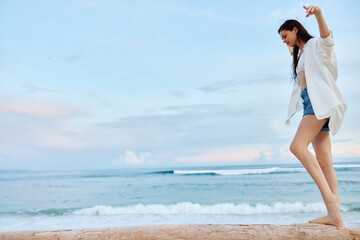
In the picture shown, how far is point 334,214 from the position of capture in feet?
6.65

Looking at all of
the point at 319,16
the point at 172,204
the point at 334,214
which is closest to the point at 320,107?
the point at 319,16

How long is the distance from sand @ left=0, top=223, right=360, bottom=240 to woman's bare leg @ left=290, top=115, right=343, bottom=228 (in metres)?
0.10

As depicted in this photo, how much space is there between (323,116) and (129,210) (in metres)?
7.15

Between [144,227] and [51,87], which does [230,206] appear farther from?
[51,87]

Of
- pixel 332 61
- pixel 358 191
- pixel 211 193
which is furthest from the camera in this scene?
pixel 211 193

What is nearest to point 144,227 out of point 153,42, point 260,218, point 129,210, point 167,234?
point 167,234

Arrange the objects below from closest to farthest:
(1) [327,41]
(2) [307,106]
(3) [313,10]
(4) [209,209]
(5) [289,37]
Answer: (3) [313,10]
(1) [327,41]
(2) [307,106]
(5) [289,37]
(4) [209,209]

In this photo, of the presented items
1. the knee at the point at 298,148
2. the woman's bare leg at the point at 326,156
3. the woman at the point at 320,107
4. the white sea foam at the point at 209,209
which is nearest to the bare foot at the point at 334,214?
the woman at the point at 320,107

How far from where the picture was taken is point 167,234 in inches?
76.0

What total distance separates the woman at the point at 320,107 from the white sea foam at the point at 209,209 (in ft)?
18.2

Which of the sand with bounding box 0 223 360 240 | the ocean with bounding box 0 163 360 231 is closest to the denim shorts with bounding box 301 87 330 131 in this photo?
the sand with bounding box 0 223 360 240

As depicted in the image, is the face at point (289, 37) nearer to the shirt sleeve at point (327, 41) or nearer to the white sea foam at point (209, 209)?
the shirt sleeve at point (327, 41)

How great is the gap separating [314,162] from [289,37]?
88cm

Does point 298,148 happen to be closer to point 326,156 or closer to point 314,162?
point 314,162
